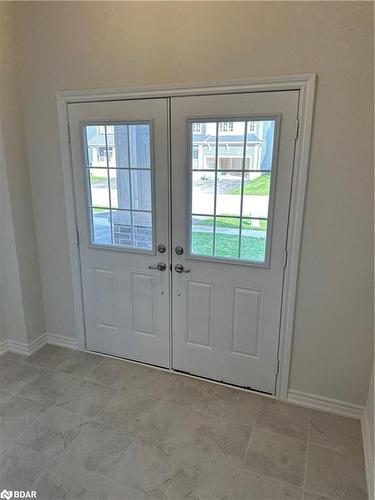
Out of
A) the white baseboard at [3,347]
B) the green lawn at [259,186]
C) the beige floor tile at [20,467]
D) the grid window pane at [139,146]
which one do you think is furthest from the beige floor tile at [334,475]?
the white baseboard at [3,347]

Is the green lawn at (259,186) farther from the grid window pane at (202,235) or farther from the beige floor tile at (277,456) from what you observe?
the beige floor tile at (277,456)

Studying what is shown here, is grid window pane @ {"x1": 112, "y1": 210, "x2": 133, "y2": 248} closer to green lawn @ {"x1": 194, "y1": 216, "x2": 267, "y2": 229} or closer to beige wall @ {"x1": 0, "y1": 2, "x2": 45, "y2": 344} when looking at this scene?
green lawn @ {"x1": 194, "y1": 216, "x2": 267, "y2": 229}

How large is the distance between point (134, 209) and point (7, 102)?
124 cm

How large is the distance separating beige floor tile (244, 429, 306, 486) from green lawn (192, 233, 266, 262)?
1.11 m

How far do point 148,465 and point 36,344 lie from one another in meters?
1.62

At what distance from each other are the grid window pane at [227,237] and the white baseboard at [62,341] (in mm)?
1615

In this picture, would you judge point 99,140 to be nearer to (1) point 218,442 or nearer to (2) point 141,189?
(2) point 141,189

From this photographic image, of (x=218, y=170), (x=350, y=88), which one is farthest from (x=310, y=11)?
(x=218, y=170)

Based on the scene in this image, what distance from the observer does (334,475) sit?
1799mm

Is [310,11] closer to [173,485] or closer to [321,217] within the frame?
[321,217]

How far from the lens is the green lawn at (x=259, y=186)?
206 cm

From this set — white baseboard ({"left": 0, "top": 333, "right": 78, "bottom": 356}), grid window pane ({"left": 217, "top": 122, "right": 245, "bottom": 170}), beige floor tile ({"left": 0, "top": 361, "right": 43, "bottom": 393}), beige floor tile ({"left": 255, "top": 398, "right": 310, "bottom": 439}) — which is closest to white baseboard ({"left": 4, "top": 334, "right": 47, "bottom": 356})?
white baseboard ({"left": 0, "top": 333, "right": 78, "bottom": 356})

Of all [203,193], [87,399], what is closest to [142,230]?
[203,193]
